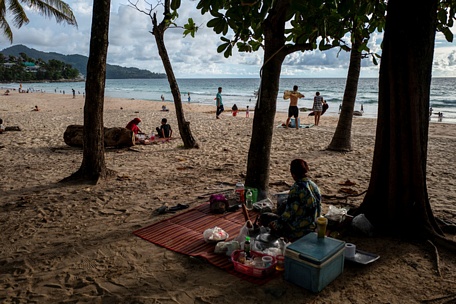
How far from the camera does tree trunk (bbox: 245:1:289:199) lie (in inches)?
185

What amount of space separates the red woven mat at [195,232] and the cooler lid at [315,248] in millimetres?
395

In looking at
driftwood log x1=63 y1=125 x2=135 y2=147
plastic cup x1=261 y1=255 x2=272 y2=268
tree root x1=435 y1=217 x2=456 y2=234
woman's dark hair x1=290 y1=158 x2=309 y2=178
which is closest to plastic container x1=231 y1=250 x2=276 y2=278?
plastic cup x1=261 y1=255 x2=272 y2=268

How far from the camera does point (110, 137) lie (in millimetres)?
9094

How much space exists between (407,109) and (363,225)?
143 cm

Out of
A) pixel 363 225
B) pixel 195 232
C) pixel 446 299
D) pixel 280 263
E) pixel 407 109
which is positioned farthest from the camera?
pixel 195 232

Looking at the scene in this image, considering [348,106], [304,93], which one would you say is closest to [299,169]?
[348,106]

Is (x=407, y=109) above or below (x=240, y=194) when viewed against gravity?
above

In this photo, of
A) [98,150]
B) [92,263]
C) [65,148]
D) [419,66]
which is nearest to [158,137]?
[65,148]

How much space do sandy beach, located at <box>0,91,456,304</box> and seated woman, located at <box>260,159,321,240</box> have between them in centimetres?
61

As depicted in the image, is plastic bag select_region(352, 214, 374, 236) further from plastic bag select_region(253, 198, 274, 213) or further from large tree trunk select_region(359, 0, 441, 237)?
plastic bag select_region(253, 198, 274, 213)

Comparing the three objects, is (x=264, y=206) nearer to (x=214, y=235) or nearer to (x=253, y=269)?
(x=214, y=235)

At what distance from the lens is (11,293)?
2.82m

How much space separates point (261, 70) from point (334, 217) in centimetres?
232

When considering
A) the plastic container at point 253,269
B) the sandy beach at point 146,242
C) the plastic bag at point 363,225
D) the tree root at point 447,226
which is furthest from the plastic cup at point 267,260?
the tree root at point 447,226
